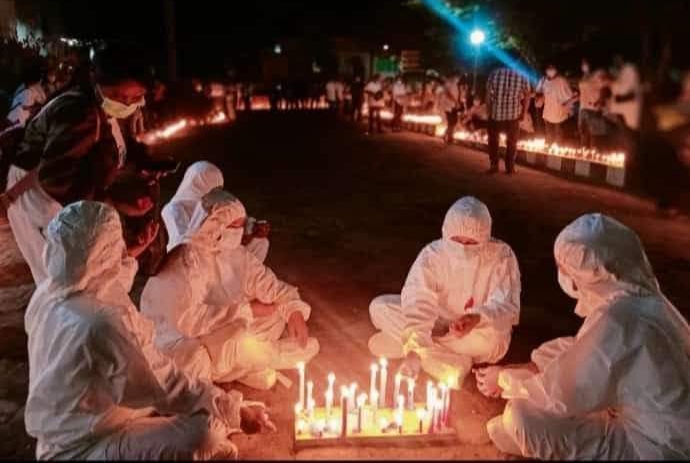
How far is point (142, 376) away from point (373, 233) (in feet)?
22.4

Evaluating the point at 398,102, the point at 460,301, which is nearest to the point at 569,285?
the point at 460,301

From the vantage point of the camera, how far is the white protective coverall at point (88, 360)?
11.6 ft

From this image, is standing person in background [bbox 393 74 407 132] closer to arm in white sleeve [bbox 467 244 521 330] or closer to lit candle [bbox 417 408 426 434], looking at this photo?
arm in white sleeve [bbox 467 244 521 330]

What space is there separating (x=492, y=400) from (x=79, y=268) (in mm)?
2756

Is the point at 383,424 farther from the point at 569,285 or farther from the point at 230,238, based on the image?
the point at 230,238

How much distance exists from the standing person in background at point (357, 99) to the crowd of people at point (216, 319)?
21907 millimetres

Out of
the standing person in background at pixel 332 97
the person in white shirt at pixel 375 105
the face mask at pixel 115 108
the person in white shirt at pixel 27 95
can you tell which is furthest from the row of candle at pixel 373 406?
the standing person in background at pixel 332 97

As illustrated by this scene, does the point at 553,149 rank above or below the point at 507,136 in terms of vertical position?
below

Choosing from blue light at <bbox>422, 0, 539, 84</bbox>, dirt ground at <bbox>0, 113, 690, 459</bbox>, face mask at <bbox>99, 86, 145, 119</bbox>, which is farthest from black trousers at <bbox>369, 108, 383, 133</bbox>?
face mask at <bbox>99, 86, 145, 119</bbox>

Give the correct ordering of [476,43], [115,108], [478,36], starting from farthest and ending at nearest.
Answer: [476,43]
[478,36]
[115,108]

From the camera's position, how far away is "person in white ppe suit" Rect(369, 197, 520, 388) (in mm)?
5363

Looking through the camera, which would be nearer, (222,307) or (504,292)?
(222,307)

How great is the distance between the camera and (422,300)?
18.2ft

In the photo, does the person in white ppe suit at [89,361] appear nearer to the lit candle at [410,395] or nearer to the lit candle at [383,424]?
the lit candle at [383,424]
